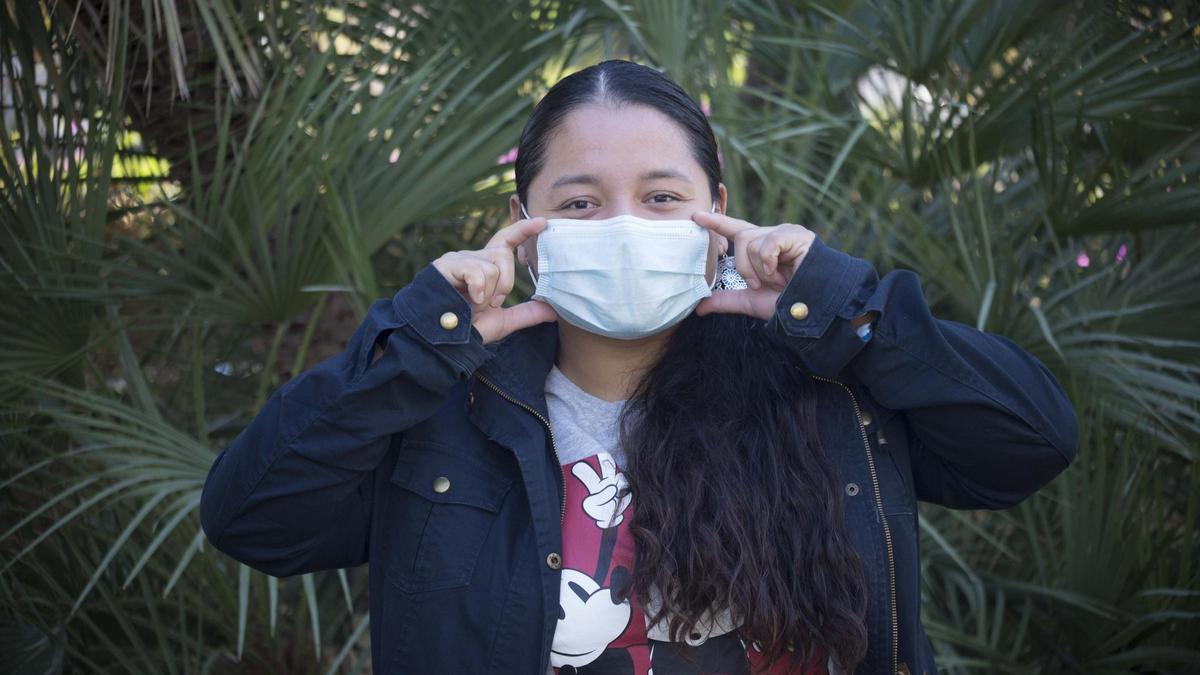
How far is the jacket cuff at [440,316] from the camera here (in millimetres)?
1858

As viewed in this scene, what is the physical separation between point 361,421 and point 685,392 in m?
0.56

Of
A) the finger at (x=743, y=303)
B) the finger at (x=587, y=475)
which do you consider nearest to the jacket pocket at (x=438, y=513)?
the finger at (x=587, y=475)

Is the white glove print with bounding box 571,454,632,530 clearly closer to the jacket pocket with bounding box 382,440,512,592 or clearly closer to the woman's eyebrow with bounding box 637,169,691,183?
the jacket pocket with bounding box 382,440,512,592

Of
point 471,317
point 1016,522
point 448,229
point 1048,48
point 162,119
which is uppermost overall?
point 1048,48

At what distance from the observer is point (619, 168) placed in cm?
202

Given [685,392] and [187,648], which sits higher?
[685,392]

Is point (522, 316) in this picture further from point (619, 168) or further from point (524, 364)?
point (619, 168)

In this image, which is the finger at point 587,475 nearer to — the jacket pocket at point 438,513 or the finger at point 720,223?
the jacket pocket at point 438,513

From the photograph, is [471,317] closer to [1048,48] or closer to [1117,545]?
[1117,545]

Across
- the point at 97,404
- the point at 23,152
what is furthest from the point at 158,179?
the point at 97,404

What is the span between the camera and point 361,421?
1.83m

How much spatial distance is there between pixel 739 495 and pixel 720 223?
48 cm

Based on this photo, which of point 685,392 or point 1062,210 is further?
point 1062,210

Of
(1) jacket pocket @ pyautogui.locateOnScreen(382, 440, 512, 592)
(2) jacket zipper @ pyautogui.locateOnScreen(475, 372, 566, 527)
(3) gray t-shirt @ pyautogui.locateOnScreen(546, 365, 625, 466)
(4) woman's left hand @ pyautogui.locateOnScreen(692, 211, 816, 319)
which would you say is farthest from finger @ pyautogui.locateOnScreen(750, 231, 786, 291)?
(1) jacket pocket @ pyautogui.locateOnScreen(382, 440, 512, 592)
